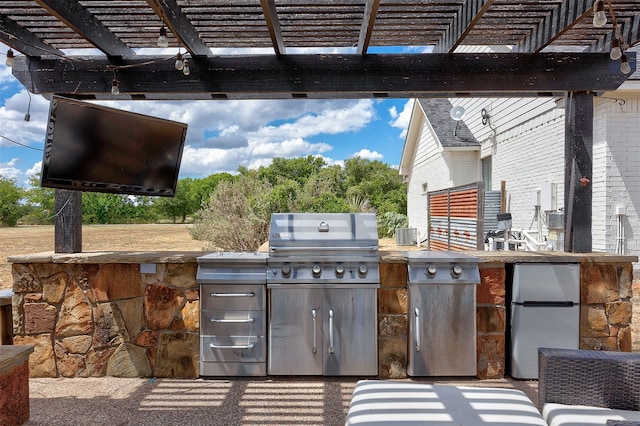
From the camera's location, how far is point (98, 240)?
13422 mm

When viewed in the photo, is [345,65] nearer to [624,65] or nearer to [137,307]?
[624,65]

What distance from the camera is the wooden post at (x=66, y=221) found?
3719 mm

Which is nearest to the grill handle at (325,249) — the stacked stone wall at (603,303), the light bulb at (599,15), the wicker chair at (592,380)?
the wicker chair at (592,380)

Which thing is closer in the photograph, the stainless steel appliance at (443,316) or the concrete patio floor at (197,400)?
the concrete patio floor at (197,400)

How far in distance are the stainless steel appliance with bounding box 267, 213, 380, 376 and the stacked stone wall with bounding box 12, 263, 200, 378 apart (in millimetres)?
835

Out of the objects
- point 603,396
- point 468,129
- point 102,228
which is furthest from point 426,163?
point 102,228

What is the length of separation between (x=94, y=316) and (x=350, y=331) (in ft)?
6.65

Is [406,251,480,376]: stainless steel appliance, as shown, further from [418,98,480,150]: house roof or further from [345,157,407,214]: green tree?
[345,157,407,214]: green tree

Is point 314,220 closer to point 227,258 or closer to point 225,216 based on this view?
point 227,258

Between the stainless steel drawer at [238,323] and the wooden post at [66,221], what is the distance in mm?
1409

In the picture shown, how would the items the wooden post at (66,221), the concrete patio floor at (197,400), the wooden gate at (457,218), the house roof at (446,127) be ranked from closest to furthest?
the concrete patio floor at (197,400), the wooden post at (66,221), the wooden gate at (457,218), the house roof at (446,127)

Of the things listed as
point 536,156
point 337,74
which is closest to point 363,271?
point 337,74

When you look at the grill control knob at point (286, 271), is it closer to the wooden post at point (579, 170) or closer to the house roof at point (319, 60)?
the house roof at point (319, 60)

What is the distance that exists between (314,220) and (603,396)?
2161 millimetres
